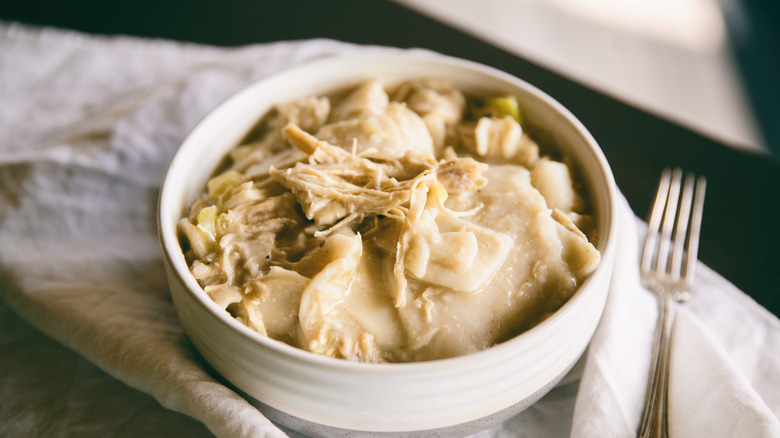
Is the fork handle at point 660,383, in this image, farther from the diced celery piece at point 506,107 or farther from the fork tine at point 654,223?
the diced celery piece at point 506,107

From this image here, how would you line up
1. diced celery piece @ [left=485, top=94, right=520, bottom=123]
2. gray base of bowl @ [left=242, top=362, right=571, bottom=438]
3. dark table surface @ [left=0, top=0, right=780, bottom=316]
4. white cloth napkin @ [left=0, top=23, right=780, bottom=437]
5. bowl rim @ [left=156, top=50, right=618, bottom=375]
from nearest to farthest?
bowl rim @ [left=156, top=50, right=618, bottom=375] < gray base of bowl @ [left=242, top=362, right=571, bottom=438] < white cloth napkin @ [left=0, top=23, right=780, bottom=437] < diced celery piece @ [left=485, top=94, right=520, bottom=123] < dark table surface @ [left=0, top=0, right=780, bottom=316]

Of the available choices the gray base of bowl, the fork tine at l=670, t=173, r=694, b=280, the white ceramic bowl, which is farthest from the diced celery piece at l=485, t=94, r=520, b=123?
the gray base of bowl

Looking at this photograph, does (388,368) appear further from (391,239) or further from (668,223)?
(668,223)

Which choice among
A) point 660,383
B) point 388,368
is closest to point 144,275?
point 388,368

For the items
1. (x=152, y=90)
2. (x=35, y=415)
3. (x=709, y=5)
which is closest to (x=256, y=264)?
(x=35, y=415)

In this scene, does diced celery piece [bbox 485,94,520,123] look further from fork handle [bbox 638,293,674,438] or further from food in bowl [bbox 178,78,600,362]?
fork handle [bbox 638,293,674,438]

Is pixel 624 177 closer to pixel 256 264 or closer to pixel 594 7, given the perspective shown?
pixel 256 264

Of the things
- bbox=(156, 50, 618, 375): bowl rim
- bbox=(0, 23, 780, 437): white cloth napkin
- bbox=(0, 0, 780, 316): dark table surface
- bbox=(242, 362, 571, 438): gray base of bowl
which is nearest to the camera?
bbox=(156, 50, 618, 375): bowl rim
